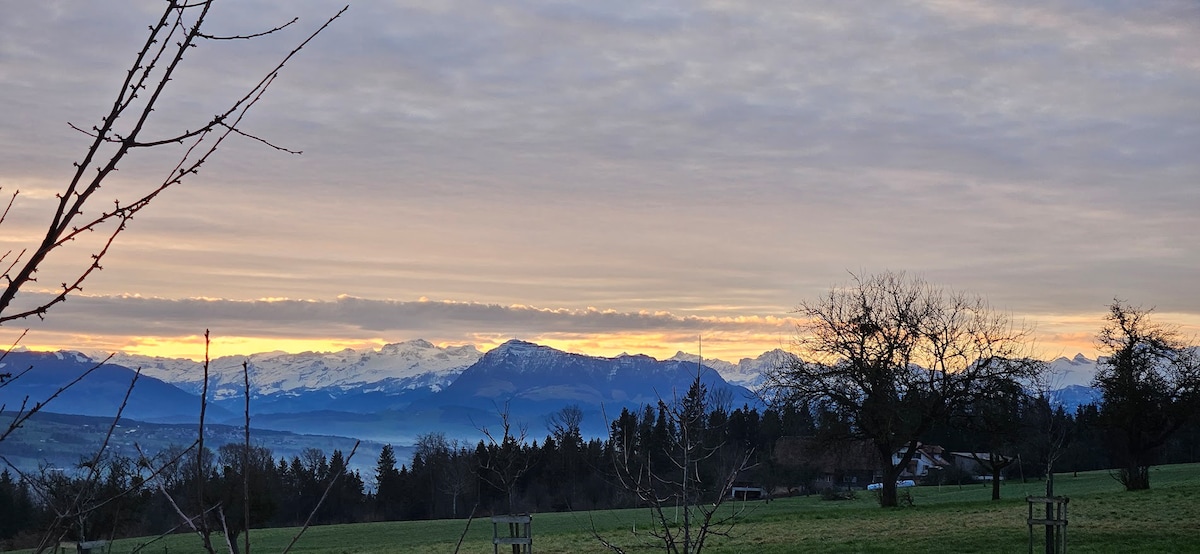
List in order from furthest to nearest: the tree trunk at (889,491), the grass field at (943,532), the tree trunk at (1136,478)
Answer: the tree trunk at (1136,478) < the tree trunk at (889,491) < the grass field at (943,532)

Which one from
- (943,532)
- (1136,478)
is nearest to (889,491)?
(1136,478)

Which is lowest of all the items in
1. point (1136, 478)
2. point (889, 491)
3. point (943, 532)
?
point (889, 491)

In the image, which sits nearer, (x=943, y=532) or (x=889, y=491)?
(x=943, y=532)

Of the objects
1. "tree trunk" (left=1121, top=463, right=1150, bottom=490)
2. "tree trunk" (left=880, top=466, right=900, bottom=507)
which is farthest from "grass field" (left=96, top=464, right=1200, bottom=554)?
"tree trunk" (left=1121, top=463, right=1150, bottom=490)

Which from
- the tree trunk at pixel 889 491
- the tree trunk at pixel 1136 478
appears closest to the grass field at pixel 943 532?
the tree trunk at pixel 889 491

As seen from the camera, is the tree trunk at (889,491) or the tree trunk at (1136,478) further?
the tree trunk at (1136,478)

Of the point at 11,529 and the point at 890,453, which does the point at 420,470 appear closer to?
the point at 11,529

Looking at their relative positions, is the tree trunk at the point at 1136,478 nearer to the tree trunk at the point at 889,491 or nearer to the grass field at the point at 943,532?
the grass field at the point at 943,532

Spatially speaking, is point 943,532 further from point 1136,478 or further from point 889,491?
point 1136,478

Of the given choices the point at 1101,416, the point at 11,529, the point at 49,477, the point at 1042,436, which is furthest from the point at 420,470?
the point at 49,477

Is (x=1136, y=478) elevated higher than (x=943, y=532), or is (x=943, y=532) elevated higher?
(x=1136, y=478)

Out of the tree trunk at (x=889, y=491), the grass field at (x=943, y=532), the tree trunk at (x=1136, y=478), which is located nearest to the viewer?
the grass field at (x=943, y=532)

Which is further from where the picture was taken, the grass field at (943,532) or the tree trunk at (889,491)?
the tree trunk at (889,491)

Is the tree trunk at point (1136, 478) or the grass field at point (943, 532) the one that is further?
the tree trunk at point (1136, 478)
